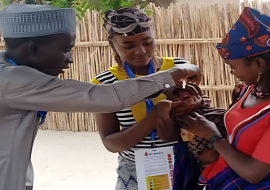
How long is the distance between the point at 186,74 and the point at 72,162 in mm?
2967

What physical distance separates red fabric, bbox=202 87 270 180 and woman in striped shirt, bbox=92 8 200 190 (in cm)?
20

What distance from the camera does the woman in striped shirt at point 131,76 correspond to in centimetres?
127

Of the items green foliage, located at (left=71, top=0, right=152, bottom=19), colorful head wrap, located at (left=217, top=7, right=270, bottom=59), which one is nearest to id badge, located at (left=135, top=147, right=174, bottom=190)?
colorful head wrap, located at (left=217, top=7, right=270, bottom=59)

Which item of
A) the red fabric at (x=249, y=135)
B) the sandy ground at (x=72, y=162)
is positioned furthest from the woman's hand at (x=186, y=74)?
the sandy ground at (x=72, y=162)

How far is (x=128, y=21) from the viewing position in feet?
4.14

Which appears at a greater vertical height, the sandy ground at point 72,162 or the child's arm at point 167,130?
the child's arm at point 167,130

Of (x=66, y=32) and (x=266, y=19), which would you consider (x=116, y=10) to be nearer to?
(x=66, y=32)

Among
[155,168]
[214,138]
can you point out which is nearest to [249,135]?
[214,138]

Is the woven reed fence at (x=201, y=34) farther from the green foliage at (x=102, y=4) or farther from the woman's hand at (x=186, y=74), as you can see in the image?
the woman's hand at (x=186, y=74)

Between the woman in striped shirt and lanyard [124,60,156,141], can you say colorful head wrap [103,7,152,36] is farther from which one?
lanyard [124,60,156,141]

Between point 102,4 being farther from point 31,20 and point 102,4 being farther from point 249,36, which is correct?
point 249,36

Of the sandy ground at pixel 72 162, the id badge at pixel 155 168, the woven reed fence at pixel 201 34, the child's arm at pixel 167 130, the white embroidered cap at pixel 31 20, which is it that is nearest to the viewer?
the white embroidered cap at pixel 31 20

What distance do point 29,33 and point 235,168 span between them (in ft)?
3.06

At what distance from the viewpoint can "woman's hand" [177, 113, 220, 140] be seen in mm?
1142
